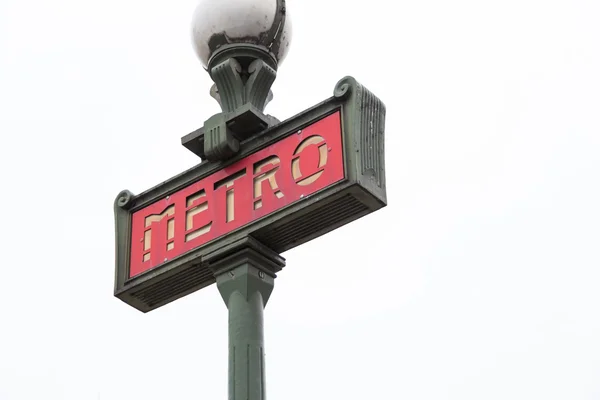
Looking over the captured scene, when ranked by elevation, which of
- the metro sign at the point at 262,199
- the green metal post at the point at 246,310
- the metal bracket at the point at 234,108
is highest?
the metal bracket at the point at 234,108

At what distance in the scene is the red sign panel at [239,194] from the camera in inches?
263

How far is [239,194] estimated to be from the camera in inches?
277

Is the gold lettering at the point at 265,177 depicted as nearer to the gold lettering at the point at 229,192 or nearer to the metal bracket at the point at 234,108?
the gold lettering at the point at 229,192

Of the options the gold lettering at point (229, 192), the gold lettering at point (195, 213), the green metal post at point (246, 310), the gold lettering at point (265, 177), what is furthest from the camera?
the gold lettering at point (195, 213)

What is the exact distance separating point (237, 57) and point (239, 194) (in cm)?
99

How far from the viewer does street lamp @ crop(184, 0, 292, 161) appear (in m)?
7.23

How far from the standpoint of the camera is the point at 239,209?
6953mm

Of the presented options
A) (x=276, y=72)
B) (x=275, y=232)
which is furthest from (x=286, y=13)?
(x=275, y=232)

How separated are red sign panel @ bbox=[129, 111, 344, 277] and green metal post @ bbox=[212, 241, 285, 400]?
246 mm

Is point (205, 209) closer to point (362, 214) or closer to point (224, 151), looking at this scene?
point (224, 151)

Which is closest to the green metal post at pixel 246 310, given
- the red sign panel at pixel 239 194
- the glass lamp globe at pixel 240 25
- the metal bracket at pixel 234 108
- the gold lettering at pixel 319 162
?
the red sign panel at pixel 239 194

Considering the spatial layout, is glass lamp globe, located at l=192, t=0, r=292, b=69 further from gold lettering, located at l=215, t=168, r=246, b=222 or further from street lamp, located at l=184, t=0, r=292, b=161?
gold lettering, located at l=215, t=168, r=246, b=222

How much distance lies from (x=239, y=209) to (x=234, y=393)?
47.2 inches

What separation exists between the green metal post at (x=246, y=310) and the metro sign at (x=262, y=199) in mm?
119
